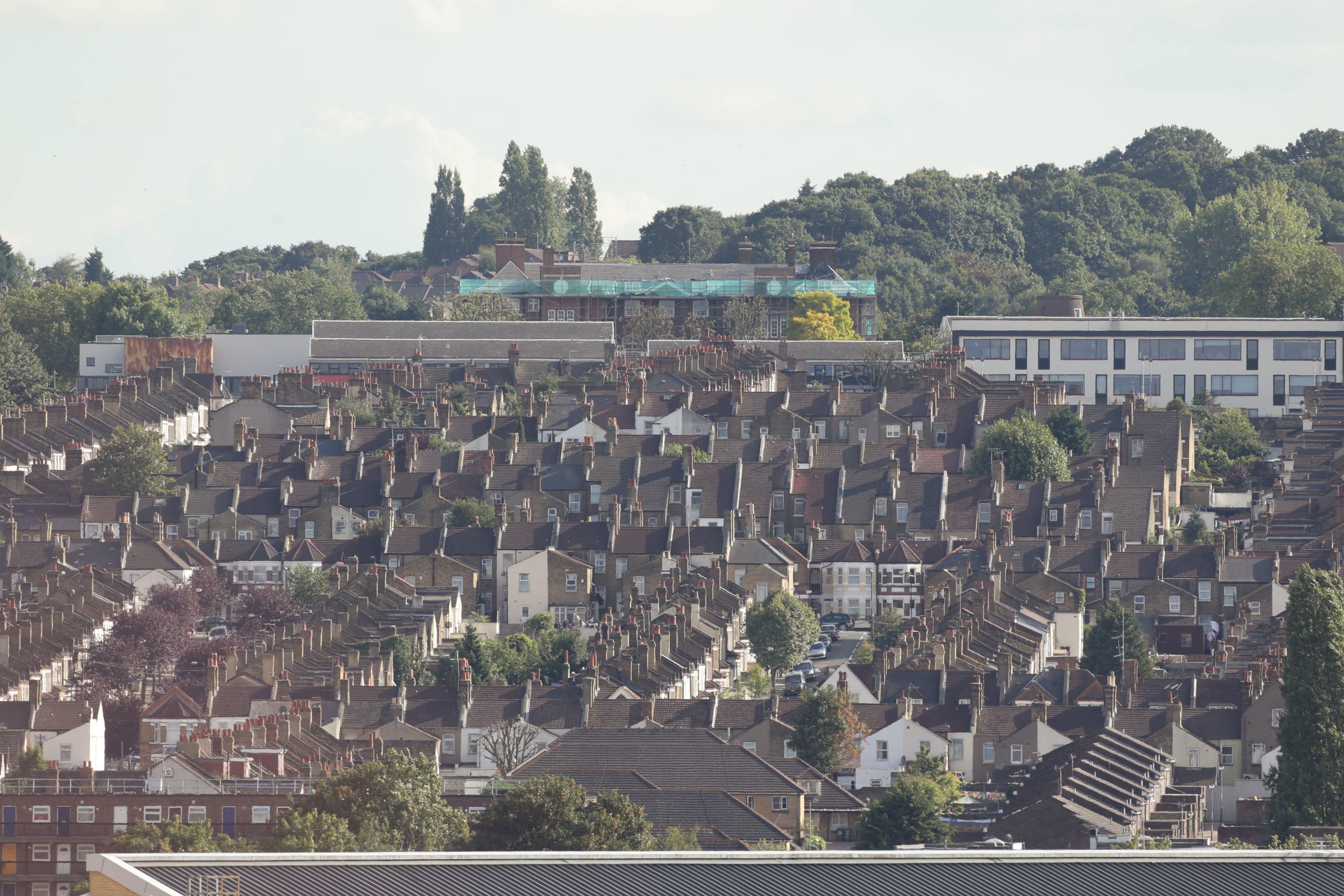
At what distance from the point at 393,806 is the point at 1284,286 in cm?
10815

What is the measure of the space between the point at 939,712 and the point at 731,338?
249ft

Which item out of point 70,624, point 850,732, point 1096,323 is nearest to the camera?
point 850,732

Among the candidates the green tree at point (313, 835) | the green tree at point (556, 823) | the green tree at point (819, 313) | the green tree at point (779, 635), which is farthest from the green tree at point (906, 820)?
the green tree at point (819, 313)

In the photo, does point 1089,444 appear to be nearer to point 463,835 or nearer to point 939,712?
point 939,712

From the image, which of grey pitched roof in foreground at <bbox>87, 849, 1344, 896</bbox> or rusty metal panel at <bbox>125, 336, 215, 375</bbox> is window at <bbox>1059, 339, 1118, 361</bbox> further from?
grey pitched roof in foreground at <bbox>87, 849, 1344, 896</bbox>

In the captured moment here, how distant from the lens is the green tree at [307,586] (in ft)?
343

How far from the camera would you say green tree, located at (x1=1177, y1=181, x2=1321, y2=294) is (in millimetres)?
192500

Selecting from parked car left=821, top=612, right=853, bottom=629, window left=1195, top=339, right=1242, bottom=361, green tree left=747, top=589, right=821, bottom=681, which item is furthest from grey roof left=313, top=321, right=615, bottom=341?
green tree left=747, top=589, right=821, bottom=681

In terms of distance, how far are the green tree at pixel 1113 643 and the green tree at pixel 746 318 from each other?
67899mm

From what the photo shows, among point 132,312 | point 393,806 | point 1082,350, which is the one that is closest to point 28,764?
point 393,806

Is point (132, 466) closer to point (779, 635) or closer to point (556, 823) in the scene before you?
point (779, 635)

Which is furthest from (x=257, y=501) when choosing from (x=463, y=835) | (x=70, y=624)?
(x=463, y=835)

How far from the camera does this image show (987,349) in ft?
472

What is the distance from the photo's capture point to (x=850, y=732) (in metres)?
79.9
